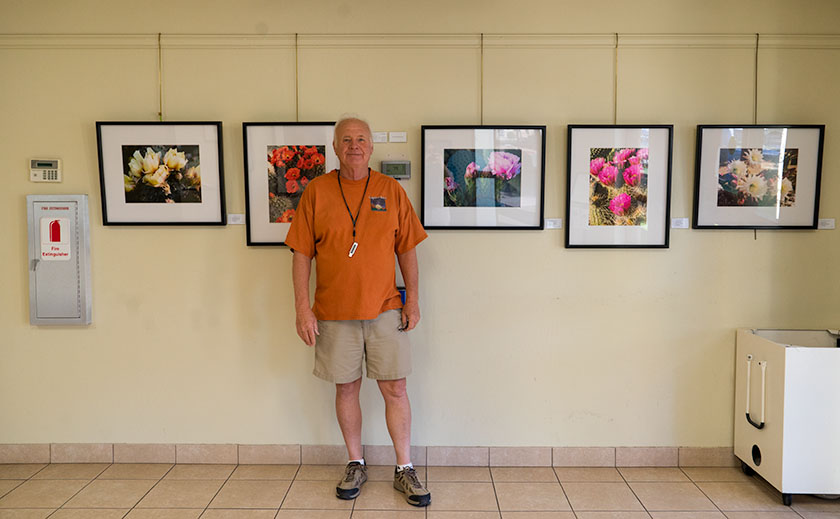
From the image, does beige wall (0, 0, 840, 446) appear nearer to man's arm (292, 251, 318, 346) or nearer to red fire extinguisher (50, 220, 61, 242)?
red fire extinguisher (50, 220, 61, 242)

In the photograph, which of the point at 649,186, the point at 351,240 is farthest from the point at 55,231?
the point at 649,186

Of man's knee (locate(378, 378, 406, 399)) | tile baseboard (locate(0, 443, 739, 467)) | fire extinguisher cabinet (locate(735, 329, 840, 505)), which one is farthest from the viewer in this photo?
tile baseboard (locate(0, 443, 739, 467))

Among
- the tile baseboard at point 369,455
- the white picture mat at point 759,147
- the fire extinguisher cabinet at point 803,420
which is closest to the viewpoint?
the fire extinguisher cabinet at point 803,420

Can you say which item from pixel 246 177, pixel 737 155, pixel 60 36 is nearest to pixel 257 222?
pixel 246 177

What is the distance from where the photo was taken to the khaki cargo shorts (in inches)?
111

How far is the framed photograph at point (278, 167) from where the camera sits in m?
3.05

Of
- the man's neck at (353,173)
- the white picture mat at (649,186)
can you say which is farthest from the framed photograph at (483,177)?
the man's neck at (353,173)

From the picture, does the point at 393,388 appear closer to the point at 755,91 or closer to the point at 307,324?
the point at 307,324

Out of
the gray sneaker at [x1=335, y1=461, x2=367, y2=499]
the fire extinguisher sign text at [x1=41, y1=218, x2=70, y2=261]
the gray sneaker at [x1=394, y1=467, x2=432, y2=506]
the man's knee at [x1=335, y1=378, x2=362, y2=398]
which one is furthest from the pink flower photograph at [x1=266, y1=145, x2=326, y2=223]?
the gray sneaker at [x1=394, y1=467, x2=432, y2=506]

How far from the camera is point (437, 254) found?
10.2ft

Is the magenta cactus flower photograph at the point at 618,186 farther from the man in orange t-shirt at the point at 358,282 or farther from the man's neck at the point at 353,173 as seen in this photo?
the man's neck at the point at 353,173

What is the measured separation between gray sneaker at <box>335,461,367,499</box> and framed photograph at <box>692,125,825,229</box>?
2.22 m

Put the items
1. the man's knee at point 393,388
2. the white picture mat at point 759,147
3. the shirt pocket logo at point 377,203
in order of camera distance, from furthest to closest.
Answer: the white picture mat at point 759,147 < the man's knee at point 393,388 < the shirt pocket logo at point 377,203

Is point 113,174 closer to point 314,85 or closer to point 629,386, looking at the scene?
point 314,85
